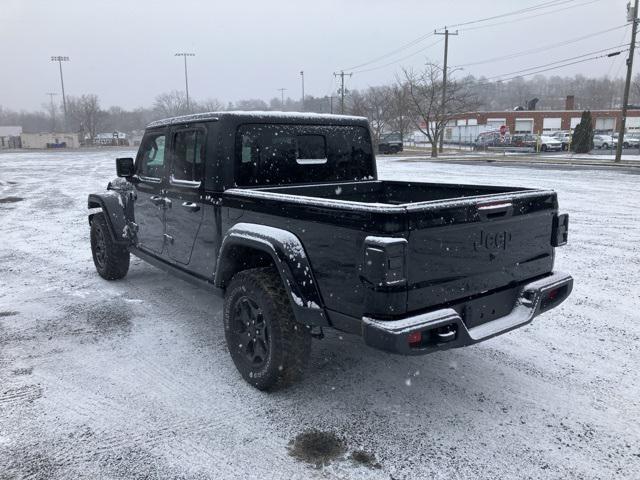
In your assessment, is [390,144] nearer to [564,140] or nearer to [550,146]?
[550,146]

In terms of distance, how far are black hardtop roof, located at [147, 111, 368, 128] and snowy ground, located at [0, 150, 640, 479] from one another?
196cm

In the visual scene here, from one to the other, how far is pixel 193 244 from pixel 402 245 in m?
2.32

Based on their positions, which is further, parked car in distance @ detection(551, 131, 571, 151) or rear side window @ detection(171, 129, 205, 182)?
parked car in distance @ detection(551, 131, 571, 151)

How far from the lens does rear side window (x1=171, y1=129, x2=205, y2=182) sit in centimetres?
433

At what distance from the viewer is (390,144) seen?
1710 inches

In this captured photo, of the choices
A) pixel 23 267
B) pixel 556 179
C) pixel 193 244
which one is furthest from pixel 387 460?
pixel 556 179

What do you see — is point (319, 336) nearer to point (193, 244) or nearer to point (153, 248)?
point (193, 244)

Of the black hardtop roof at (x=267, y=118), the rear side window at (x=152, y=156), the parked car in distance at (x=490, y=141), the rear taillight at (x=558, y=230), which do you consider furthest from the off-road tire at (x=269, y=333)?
the parked car in distance at (x=490, y=141)

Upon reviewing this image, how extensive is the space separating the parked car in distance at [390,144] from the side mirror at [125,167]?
38951 mm

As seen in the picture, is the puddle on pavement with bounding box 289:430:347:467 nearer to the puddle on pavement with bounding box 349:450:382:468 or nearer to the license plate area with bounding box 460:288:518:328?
the puddle on pavement with bounding box 349:450:382:468

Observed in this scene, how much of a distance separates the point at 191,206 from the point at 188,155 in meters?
0.49

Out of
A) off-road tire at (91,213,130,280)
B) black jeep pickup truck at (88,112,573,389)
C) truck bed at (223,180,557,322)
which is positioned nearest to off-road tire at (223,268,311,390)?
black jeep pickup truck at (88,112,573,389)

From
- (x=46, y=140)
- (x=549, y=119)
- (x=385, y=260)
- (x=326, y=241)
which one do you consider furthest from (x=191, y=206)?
(x=46, y=140)

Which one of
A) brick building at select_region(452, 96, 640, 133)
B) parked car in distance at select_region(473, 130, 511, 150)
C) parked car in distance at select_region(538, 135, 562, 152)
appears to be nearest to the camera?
parked car in distance at select_region(538, 135, 562, 152)
